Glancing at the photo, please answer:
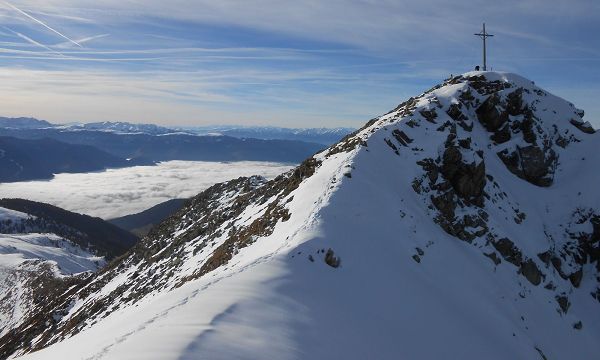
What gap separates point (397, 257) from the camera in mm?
20922

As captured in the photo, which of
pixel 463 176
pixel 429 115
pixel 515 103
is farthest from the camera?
pixel 515 103

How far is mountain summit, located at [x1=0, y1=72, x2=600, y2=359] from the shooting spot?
43.2ft

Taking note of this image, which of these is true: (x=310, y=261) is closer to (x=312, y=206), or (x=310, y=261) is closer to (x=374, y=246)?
(x=374, y=246)

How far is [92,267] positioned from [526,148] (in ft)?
404

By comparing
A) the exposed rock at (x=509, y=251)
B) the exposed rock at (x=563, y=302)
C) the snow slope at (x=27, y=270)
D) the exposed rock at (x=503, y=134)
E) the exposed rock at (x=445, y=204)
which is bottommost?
the snow slope at (x=27, y=270)

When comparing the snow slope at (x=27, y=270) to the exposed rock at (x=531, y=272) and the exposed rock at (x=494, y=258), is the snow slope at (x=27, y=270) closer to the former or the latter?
the exposed rock at (x=494, y=258)

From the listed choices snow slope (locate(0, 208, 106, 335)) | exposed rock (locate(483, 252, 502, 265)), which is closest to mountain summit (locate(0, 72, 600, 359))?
exposed rock (locate(483, 252, 502, 265))

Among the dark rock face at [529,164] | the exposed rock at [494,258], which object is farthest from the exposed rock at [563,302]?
the dark rock face at [529,164]

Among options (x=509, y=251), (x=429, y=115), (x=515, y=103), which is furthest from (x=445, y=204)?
(x=515, y=103)

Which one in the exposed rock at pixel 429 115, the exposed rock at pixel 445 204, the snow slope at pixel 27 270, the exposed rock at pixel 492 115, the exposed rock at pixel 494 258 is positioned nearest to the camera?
the exposed rock at pixel 494 258

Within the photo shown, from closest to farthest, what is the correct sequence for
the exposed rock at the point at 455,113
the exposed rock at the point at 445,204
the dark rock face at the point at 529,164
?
the exposed rock at the point at 445,204 → the exposed rock at the point at 455,113 → the dark rock face at the point at 529,164

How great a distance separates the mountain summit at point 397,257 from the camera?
13156 mm

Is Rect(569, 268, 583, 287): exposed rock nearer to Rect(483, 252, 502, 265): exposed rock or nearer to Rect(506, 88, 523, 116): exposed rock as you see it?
Rect(483, 252, 502, 265): exposed rock

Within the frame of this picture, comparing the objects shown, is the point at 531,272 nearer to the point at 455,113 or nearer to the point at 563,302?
the point at 563,302
